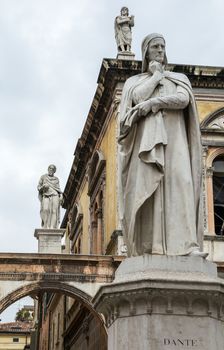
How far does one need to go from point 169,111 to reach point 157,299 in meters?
1.51

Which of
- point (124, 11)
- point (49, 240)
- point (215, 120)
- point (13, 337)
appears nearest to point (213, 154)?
point (215, 120)

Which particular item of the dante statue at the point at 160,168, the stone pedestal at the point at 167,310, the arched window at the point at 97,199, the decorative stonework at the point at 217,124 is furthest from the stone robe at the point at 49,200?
the stone pedestal at the point at 167,310

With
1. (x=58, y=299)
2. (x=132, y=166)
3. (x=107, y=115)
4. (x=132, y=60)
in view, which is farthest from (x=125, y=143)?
(x=58, y=299)

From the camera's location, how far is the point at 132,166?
597 cm

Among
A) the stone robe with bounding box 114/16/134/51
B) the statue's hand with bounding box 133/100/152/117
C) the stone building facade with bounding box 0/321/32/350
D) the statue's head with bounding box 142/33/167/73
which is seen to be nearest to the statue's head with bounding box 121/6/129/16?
the stone robe with bounding box 114/16/134/51

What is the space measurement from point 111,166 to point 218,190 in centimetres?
339

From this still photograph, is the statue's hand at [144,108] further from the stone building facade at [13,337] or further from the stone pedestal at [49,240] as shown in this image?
the stone building facade at [13,337]

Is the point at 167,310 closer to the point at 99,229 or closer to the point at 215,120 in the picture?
the point at 215,120

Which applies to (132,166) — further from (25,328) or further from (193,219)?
(25,328)

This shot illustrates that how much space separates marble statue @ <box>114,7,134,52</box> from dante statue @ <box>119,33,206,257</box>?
18.5 metres

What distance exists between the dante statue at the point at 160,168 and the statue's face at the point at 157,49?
83mm

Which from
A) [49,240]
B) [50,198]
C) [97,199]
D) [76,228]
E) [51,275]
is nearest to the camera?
[51,275]

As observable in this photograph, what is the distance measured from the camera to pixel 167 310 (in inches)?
210

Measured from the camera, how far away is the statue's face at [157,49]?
20.6 ft
